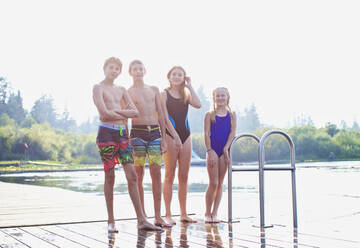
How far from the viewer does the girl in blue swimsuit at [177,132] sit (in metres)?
4.50

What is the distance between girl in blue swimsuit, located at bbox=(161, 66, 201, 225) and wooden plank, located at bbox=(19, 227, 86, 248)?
1.18 metres

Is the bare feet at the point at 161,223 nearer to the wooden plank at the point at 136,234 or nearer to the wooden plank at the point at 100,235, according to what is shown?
the wooden plank at the point at 136,234

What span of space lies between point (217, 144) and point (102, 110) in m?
1.34

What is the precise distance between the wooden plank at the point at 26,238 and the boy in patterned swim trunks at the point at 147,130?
3.89 feet

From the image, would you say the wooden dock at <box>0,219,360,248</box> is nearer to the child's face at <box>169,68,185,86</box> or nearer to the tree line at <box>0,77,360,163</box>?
the child's face at <box>169,68,185,86</box>

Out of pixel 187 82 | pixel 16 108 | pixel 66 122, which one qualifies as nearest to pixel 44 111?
pixel 66 122

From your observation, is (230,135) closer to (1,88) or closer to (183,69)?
(183,69)

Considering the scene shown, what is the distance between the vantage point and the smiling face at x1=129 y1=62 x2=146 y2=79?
4441mm

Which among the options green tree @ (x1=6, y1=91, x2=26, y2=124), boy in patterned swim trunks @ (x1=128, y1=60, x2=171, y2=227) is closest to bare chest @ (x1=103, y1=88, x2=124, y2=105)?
boy in patterned swim trunks @ (x1=128, y1=60, x2=171, y2=227)

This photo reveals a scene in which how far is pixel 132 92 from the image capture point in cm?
444

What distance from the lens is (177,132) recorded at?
4566 mm

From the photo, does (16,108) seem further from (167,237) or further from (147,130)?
(167,237)

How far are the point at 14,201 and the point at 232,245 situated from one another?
4.91 meters

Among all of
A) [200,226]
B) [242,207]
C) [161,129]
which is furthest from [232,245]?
[242,207]
